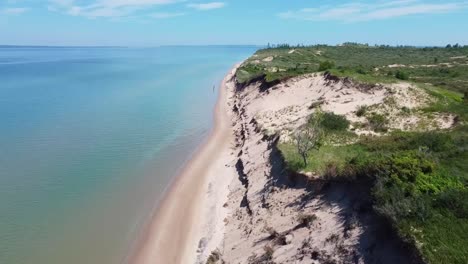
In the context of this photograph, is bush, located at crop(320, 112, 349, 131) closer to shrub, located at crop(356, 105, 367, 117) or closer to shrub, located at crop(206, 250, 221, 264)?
shrub, located at crop(356, 105, 367, 117)

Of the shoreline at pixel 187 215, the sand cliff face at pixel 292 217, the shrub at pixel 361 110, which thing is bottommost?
the shoreline at pixel 187 215

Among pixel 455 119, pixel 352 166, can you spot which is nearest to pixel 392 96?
pixel 455 119

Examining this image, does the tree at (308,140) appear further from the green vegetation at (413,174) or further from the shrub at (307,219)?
the shrub at (307,219)

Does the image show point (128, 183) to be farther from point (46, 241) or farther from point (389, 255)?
point (389, 255)

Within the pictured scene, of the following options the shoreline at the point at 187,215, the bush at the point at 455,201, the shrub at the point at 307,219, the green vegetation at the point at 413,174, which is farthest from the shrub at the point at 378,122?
the bush at the point at 455,201

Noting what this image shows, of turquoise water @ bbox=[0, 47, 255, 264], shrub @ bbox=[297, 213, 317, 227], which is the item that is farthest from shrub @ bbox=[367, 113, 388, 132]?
turquoise water @ bbox=[0, 47, 255, 264]

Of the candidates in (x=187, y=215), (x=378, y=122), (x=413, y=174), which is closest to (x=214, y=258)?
(x=187, y=215)
